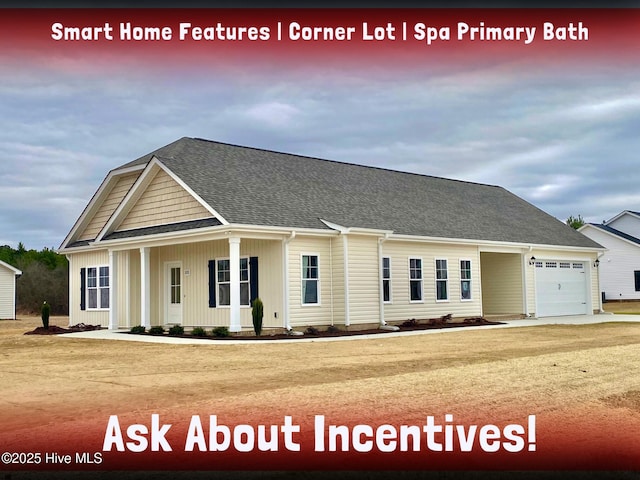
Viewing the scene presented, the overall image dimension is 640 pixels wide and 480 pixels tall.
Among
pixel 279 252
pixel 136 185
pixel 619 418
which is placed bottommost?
pixel 619 418

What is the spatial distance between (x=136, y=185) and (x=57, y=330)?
5925 mm

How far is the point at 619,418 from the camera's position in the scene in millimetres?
7938

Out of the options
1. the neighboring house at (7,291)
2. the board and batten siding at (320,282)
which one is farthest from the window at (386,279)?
the neighboring house at (7,291)

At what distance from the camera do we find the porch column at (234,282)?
64.6 feet

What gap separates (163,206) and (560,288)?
17.9 metres

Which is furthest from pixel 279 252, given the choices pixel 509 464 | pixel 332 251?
pixel 509 464

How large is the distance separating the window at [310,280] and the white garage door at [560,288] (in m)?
12.4

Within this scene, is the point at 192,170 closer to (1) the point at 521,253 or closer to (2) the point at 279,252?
(2) the point at 279,252

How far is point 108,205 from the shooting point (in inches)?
1062

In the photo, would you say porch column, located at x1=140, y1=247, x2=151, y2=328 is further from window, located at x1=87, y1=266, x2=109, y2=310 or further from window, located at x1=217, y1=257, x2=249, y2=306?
window, located at x1=87, y1=266, x2=109, y2=310

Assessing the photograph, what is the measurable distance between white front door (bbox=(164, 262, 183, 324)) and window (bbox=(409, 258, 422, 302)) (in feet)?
25.3

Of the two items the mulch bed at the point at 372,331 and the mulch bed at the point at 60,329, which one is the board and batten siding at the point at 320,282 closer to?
the mulch bed at the point at 372,331

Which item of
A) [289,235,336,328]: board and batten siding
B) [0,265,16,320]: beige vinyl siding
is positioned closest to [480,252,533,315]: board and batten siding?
[289,235,336,328]: board and batten siding

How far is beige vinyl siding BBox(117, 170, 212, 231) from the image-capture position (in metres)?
21.8
